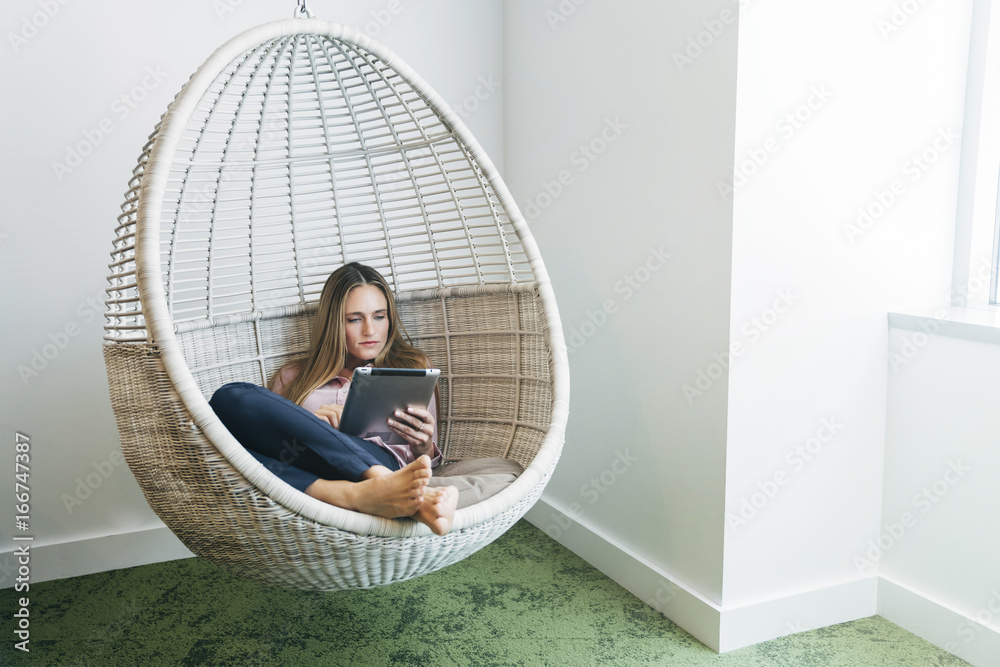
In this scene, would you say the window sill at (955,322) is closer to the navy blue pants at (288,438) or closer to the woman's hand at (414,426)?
the woman's hand at (414,426)

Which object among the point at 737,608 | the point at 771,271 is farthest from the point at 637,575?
the point at 771,271

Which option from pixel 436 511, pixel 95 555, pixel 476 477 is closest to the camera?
pixel 436 511

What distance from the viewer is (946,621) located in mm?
1727

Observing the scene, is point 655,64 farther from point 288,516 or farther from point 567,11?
point 288,516

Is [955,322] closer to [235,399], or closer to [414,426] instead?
[414,426]

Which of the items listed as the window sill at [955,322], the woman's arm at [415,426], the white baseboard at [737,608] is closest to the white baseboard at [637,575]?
the white baseboard at [737,608]

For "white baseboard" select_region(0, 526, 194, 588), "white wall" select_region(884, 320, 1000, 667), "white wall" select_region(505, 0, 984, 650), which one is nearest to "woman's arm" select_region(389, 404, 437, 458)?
"white wall" select_region(505, 0, 984, 650)

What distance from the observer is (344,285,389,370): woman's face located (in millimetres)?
1883

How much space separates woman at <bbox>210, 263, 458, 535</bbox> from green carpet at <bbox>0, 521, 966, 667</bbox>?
422mm

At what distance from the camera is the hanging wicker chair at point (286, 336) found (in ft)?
4.08

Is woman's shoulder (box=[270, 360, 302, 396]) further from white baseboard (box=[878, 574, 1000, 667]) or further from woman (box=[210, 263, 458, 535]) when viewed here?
white baseboard (box=[878, 574, 1000, 667])

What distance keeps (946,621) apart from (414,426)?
4.13ft

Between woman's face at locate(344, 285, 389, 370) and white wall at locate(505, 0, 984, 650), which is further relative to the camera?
woman's face at locate(344, 285, 389, 370)

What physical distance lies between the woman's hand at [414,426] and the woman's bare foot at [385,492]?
292mm
